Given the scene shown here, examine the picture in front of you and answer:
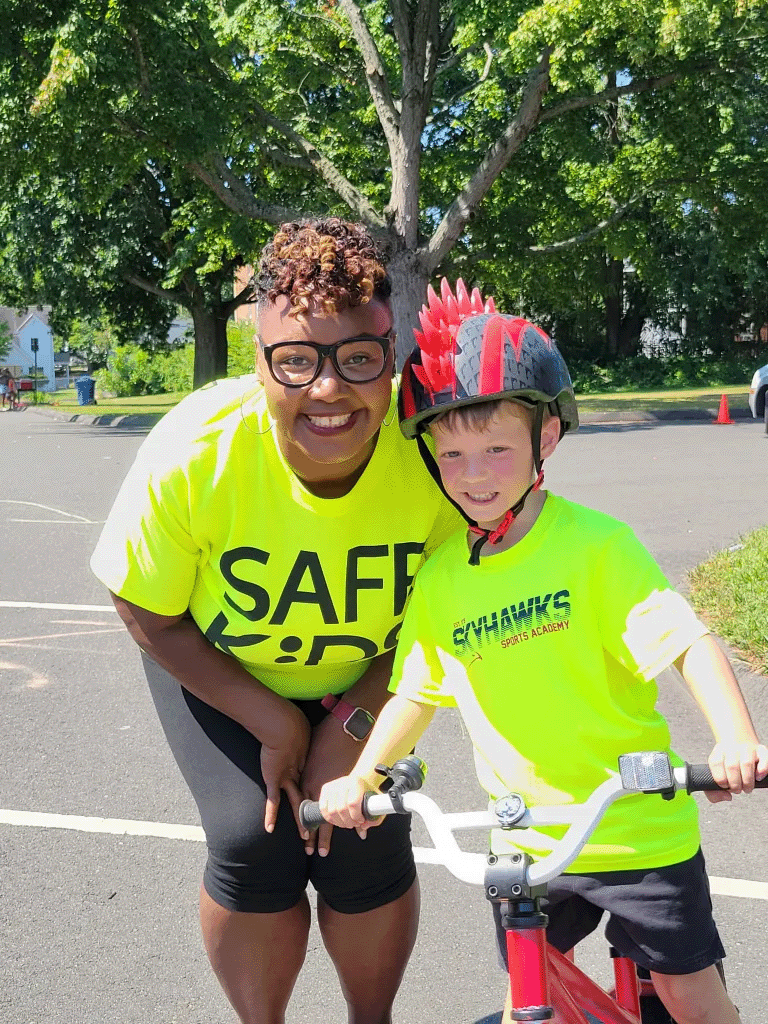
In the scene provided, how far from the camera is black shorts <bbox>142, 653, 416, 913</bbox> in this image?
8.59 feet

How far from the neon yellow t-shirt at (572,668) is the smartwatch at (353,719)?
0.42 meters

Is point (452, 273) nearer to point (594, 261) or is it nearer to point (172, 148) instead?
point (594, 261)

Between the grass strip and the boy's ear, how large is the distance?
3.63 meters

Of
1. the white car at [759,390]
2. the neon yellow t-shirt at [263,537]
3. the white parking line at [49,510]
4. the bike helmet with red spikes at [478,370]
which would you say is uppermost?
the bike helmet with red spikes at [478,370]

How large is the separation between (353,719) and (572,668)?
67 centimetres

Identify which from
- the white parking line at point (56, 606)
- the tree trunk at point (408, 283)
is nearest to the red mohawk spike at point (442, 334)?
the white parking line at point (56, 606)

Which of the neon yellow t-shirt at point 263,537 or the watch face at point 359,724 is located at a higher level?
the neon yellow t-shirt at point 263,537

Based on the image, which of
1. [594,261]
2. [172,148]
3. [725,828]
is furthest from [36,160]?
[725,828]

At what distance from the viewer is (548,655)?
86.4 inches

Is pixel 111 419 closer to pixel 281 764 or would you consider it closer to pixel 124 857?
pixel 124 857

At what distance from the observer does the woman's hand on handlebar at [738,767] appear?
1822 mm

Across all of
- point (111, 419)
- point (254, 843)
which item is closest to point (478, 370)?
point (254, 843)

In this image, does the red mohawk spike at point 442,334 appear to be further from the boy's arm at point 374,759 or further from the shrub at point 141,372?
the shrub at point 141,372

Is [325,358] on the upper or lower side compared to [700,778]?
upper
